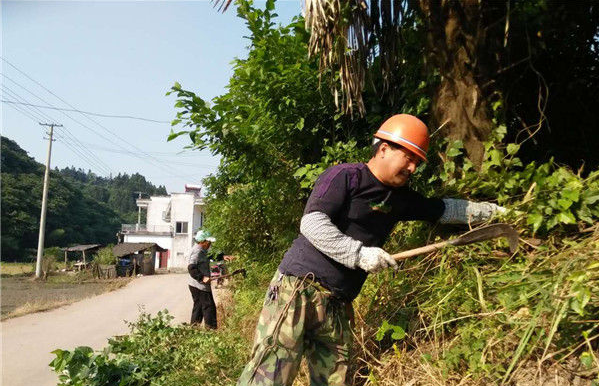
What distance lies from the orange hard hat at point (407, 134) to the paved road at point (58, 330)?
552 cm

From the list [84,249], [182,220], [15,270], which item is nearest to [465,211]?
[15,270]

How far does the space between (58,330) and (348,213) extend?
419 inches

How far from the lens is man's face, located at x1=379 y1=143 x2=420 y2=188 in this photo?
2867 mm

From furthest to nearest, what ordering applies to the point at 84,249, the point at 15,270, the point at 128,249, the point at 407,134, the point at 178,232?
1. the point at 178,232
2. the point at 84,249
3. the point at 15,270
4. the point at 128,249
5. the point at 407,134

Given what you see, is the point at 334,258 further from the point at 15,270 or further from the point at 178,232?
the point at 178,232

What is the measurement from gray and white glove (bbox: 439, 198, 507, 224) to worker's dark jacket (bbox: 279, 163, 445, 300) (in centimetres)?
Answer: 32

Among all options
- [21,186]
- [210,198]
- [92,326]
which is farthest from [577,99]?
[21,186]

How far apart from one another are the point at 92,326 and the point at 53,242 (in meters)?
77.5

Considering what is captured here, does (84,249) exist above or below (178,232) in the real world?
below

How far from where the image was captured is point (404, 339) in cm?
337

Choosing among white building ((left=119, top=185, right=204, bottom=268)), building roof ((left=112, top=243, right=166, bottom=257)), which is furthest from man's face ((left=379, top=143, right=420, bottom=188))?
white building ((left=119, top=185, right=204, bottom=268))

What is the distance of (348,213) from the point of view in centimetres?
290

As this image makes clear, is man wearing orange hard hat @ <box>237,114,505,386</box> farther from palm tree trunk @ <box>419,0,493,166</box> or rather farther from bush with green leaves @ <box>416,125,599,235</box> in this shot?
palm tree trunk @ <box>419,0,493,166</box>

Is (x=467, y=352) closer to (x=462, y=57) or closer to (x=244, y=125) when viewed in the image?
(x=462, y=57)
